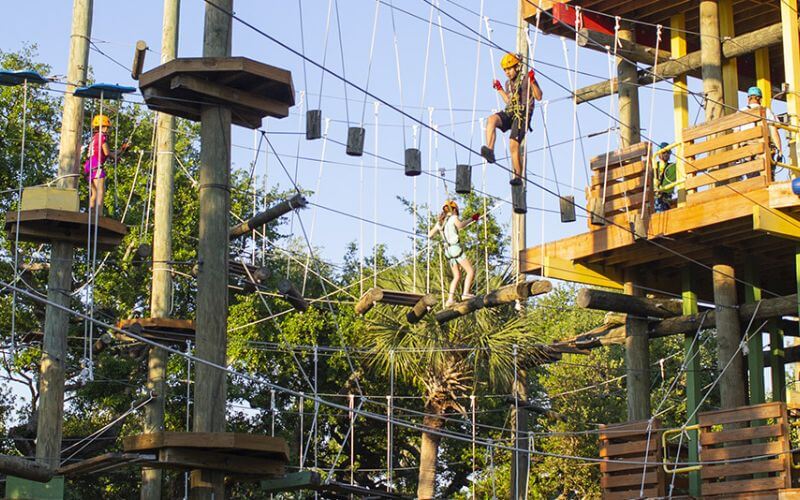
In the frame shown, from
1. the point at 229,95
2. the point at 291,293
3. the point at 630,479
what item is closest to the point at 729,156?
the point at 630,479

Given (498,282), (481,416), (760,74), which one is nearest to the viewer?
(760,74)

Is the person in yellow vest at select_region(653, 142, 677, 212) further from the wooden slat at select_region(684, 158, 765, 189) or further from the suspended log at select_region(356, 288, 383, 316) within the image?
the suspended log at select_region(356, 288, 383, 316)

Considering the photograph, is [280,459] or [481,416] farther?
[481,416]

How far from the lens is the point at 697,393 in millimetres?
16766

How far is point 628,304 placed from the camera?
16.7m

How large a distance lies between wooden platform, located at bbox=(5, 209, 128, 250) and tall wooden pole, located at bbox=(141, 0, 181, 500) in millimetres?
2455

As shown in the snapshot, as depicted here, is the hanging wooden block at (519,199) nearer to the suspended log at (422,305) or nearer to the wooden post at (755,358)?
the suspended log at (422,305)

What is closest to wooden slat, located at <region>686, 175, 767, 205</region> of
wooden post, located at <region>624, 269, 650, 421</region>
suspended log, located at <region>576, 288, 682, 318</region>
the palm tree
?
suspended log, located at <region>576, 288, 682, 318</region>

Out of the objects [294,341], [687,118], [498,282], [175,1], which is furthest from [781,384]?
[294,341]

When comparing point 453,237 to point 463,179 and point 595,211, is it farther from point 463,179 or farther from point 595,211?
point 463,179

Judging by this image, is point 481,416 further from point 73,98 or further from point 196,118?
point 196,118

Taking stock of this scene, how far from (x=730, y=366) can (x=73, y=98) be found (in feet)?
26.7

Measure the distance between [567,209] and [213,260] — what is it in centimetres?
615

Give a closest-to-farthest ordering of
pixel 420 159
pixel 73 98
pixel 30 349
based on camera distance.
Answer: pixel 420 159 < pixel 73 98 < pixel 30 349
